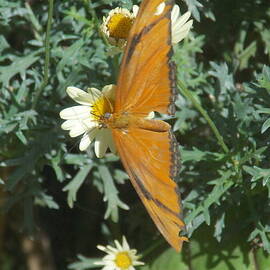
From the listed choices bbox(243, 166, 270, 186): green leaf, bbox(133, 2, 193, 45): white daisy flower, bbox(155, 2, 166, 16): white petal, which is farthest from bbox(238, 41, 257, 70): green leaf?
bbox(155, 2, 166, 16): white petal

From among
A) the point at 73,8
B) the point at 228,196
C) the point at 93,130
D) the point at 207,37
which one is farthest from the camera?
the point at 207,37

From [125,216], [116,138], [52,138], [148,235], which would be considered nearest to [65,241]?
[125,216]

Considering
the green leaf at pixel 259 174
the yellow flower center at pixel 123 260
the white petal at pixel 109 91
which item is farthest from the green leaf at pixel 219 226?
the white petal at pixel 109 91

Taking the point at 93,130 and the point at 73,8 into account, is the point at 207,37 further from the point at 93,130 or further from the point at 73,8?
the point at 93,130

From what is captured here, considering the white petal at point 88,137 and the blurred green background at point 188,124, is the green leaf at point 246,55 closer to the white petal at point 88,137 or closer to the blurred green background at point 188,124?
the blurred green background at point 188,124

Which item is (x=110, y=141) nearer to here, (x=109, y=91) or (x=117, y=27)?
(x=109, y=91)

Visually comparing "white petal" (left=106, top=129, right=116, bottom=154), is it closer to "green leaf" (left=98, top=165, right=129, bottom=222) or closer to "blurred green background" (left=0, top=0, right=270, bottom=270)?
"blurred green background" (left=0, top=0, right=270, bottom=270)

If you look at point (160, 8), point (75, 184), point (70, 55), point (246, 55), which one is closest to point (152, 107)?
point (160, 8)
